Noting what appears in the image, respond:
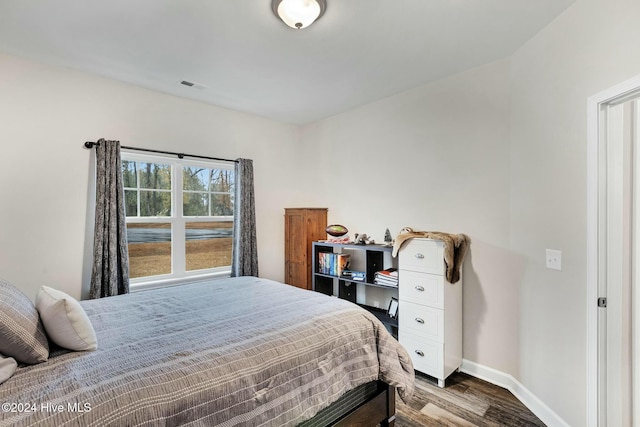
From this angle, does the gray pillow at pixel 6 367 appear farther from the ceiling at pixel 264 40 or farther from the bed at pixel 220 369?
the ceiling at pixel 264 40

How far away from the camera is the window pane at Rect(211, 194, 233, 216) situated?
3633mm

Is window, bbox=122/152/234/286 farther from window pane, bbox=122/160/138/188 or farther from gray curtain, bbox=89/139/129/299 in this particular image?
gray curtain, bbox=89/139/129/299

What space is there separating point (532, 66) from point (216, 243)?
3.47m

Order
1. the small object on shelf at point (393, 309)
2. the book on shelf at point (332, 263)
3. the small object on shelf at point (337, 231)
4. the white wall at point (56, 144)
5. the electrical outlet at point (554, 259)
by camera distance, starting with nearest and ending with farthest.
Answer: the electrical outlet at point (554, 259), the white wall at point (56, 144), the small object on shelf at point (393, 309), the book on shelf at point (332, 263), the small object on shelf at point (337, 231)

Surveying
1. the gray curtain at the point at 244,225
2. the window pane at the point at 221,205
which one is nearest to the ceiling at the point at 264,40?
the gray curtain at the point at 244,225

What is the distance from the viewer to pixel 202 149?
11.2ft

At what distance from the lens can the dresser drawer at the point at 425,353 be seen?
245cm

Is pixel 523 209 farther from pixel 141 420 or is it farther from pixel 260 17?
pixel 141 420

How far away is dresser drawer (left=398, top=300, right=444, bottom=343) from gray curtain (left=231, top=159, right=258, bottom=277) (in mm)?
1764

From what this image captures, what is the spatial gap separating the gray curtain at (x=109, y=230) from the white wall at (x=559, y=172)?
3356mm

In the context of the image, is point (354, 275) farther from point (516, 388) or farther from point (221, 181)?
point (221, 181)

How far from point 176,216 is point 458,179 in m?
2.91

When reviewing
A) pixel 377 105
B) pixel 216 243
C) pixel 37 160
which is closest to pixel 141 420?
pixel 37 160

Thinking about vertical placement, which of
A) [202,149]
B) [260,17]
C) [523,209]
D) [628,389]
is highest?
[260,17]
